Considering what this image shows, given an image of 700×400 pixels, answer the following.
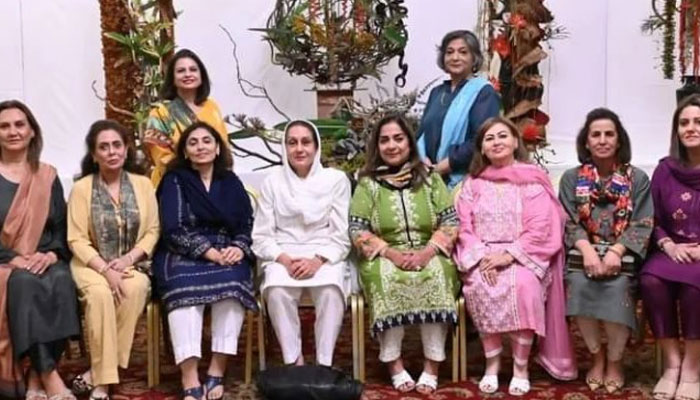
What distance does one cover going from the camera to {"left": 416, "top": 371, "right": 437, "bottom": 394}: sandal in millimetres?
3654

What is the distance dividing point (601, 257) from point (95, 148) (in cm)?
209

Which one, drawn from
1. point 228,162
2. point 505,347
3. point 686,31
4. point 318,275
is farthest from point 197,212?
point 686,31

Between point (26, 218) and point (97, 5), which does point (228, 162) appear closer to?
point (26, 218)

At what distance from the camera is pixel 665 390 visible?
356 centimetres

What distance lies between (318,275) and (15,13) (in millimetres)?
3117

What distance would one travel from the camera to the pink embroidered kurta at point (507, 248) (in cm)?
363

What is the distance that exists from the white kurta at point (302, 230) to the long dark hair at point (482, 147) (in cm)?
55

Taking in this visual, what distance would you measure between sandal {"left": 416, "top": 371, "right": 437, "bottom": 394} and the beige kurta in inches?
44.6

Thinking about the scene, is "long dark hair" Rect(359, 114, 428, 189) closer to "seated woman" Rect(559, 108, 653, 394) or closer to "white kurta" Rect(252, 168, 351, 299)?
"white kurta" Rect(252, 168, 351, 299)

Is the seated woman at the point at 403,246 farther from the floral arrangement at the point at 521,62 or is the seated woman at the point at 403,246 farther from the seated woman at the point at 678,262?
the floral arrangement at the point at 521,62

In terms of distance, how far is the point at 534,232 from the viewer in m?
3.75

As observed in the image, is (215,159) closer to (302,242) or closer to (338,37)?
(302,242)

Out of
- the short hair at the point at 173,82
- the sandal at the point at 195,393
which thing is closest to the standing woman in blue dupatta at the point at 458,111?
the short hair at the point at 173,82

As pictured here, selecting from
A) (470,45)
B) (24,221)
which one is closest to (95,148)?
(24,221)
